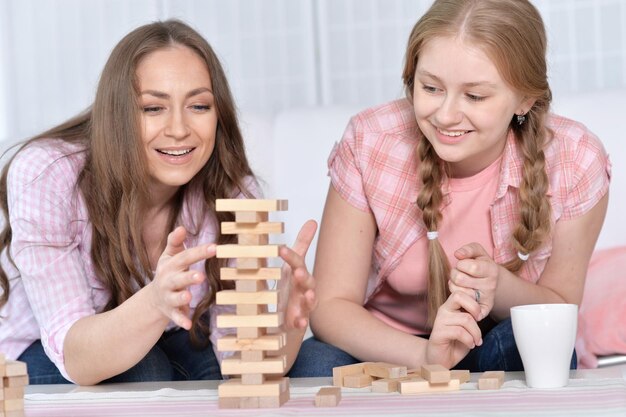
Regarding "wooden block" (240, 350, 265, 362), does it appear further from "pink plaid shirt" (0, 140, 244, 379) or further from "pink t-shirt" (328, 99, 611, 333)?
"pink t-shirt" (328, 99, 611, 333)

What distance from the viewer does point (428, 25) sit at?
171 cm

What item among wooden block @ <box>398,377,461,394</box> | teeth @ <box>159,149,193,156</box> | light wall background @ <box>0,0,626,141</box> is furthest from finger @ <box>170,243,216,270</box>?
light wall background @ <box>0,0,626,141</box>

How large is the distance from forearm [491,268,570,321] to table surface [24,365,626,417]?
34 cm

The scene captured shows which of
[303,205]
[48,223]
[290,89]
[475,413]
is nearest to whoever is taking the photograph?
[475,413]

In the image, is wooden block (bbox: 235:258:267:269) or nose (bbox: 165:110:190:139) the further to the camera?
nose (bbox: 165:110:190:139)

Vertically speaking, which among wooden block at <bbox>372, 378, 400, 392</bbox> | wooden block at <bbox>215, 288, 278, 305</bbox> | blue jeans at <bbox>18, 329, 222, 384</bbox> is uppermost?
wooden block at <bbox>215, 288, 278, 305</bbox>

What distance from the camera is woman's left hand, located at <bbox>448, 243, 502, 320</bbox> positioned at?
1507mm

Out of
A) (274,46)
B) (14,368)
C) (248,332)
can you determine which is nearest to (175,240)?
(248,332)

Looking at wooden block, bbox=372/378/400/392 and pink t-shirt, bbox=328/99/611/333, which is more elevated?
pink t-shirt, bbox=328/99/611/333

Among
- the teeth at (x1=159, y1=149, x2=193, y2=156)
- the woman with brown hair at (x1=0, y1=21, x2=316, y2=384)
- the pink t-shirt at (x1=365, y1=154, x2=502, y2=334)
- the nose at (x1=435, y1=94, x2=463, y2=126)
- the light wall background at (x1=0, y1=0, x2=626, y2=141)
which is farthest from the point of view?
the light wall background at (x1=0, y1=0, x2=626, y2=141)

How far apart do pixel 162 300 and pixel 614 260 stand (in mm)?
1231

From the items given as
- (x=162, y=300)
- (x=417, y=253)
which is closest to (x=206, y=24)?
(x=417, y=253)

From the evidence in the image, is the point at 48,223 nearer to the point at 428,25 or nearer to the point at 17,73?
the point at 428,25

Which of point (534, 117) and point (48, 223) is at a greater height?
point (534, 117)
